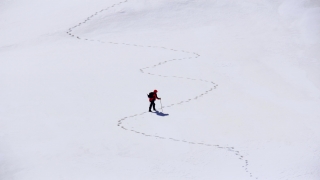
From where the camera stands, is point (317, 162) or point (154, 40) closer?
point (317, 162)

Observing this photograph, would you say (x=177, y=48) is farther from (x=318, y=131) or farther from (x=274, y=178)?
(x=274, y=178)

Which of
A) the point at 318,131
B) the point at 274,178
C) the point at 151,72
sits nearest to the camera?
the point at 274,178

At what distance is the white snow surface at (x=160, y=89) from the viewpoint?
20500mm

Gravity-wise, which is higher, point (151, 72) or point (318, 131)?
point (151, 72)

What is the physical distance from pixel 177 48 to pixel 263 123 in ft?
44.2

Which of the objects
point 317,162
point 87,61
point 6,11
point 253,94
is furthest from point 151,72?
point 6,11

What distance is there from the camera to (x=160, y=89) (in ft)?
95.9

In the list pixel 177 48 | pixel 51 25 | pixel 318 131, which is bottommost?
pixel 318 131

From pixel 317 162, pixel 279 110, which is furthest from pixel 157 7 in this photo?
pixel 317 162

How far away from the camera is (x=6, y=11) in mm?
44531

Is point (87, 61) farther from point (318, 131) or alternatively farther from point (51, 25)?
point (318, 131)

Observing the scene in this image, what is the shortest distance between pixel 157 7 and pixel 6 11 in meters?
14.4

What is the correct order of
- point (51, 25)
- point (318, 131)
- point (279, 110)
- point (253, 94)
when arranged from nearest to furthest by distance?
1. point (318, 131)
2. point (279, 110)
3. point (253, 94)
4. point (51, 25)

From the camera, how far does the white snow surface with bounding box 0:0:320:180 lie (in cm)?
2050
